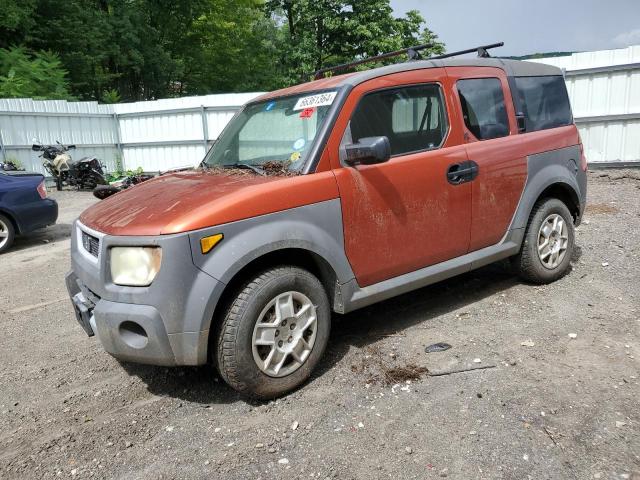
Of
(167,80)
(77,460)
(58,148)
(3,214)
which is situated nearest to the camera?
(77,460)

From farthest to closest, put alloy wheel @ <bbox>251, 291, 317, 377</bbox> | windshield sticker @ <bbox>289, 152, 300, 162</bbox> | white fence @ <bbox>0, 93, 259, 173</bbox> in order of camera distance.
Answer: white fence @ <bbox>0, 93, 259, 173</bbox>, windshield sticker @ <bbox>289, 152, 300, 162</bbox>, alloy wheel @ <bbox>251, 291, 317, 377</bbox>

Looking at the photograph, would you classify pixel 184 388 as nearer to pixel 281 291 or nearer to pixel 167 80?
pixel 281 291

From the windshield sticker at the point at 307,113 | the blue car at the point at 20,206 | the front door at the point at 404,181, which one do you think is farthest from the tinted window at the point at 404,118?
the blue car at the point at 20,206

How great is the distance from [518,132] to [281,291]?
265cm

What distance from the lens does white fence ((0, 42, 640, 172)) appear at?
11.1 metres

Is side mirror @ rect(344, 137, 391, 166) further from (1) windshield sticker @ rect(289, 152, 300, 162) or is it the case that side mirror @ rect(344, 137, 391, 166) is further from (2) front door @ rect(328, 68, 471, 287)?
(1) windshield sticker @ rect(289, 152, 300, 162)

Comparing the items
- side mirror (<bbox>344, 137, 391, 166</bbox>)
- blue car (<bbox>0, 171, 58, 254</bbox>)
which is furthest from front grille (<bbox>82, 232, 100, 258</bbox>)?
blue car (<bbox>0, 171, 58, 254</bbox>)

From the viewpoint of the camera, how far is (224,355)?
2953mm

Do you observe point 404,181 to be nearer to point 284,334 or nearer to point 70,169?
point 284,334

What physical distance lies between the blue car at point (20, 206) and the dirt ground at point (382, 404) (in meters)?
3.55

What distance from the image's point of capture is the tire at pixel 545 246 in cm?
462

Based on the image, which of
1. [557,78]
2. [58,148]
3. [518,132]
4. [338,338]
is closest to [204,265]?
[338,338]

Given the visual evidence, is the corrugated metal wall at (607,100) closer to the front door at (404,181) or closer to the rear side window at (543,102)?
the rear side window at (543,102)

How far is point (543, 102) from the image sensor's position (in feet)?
15.7
